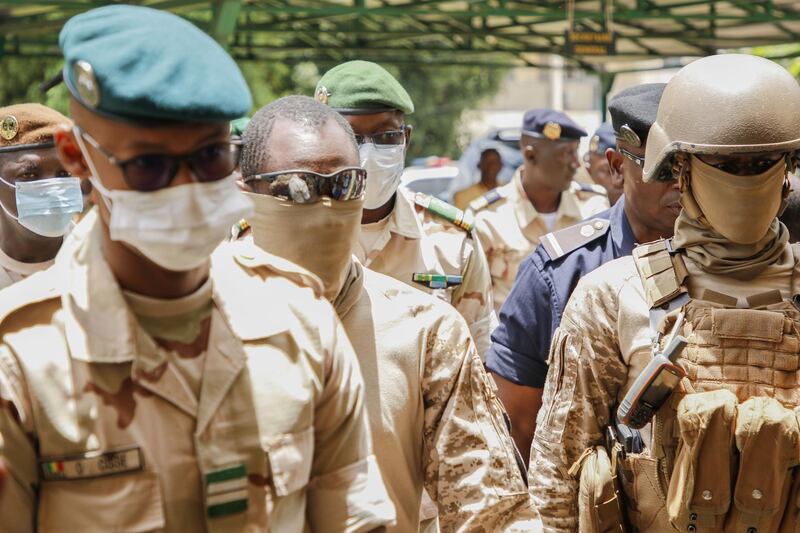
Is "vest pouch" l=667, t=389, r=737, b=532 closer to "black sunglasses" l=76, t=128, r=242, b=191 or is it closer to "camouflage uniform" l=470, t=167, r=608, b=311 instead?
"black sunglasses" l=76, t=128, r=242, b=191

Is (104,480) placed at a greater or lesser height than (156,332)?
lesser

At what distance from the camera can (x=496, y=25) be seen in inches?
738

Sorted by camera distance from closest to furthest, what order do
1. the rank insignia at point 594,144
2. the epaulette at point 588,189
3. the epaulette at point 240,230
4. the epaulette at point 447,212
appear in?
the epaulette at point 240,230, the epaulette at point 447,212, the rank insignia at point 594,144, the epaulette at point 588,189

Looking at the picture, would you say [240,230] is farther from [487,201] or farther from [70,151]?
[487,201]

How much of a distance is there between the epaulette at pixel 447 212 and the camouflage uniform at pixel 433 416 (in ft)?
6.61

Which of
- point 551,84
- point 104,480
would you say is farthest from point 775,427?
point 551,84

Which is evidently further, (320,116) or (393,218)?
(393,218)

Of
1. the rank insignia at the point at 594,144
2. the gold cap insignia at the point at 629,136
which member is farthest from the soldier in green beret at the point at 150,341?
the rank insignia at the point at 594,144

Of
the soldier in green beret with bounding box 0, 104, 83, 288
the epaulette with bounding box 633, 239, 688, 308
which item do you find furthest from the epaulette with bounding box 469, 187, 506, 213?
the epaulette with bounding box 633, 239, 688, 308

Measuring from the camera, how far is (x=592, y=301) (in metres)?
3.30

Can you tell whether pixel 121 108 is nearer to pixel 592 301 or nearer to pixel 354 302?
pixel 354 302

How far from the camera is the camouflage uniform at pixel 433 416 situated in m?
2.96

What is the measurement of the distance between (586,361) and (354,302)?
0.68 m

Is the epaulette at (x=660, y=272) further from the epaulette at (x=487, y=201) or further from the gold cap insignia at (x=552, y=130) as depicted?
the gold cap insignia at (x=552, y=130)
